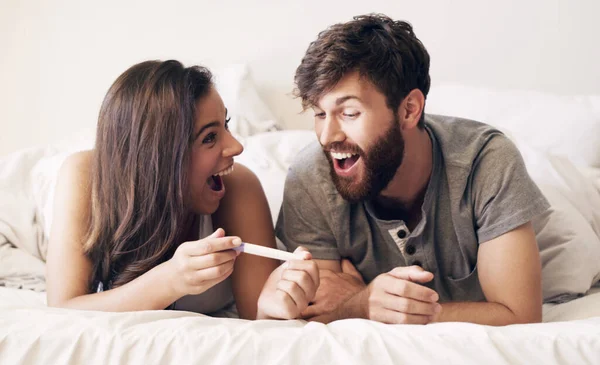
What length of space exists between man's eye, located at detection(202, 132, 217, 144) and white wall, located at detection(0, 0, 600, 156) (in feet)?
3.30

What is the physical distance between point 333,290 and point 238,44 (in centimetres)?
125

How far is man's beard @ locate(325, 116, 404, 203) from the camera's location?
4.28ft

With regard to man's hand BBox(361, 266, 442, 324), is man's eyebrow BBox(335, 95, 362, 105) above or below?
above

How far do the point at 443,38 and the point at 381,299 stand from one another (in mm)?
1313

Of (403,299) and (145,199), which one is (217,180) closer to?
(145,199)

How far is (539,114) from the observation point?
1.94m

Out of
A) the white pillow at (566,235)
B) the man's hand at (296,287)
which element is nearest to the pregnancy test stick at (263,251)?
the man's hand at (296,287)

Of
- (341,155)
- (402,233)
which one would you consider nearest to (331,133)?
(341,155)

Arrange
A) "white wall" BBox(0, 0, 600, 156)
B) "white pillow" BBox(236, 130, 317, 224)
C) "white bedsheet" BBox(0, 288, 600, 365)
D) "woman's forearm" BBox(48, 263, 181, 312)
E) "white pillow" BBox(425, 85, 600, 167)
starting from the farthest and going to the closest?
"white wall" BBox(0, 0, 600, 156)
"white pillow" BBox(425, 85, 600, 167)
"white pillow" BBox(236, 130, 317, 224)
"woman's forearm" BBox(48, 263, 181, 312)
"white bedsheet" BBox(0, 288, 600, 365)

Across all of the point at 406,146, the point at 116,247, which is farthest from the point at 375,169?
the point at 116,247

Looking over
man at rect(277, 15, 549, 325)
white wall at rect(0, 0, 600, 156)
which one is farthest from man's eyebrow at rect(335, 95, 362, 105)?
white wall at rect(0, 0, 600, 156)

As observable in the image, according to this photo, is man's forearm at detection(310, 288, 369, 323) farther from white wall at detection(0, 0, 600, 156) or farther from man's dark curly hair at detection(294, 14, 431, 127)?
white wall at detection(0, 0, 600, 156)

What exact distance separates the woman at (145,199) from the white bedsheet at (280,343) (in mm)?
212

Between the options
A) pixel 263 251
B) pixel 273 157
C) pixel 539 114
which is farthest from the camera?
pixel 539 114
